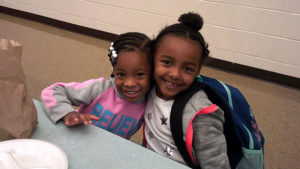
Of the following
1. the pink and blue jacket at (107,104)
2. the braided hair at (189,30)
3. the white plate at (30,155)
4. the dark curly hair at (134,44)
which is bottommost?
the pink and blue jacket at (107,104)

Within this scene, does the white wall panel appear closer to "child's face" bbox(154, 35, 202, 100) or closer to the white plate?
"child's face" bbox(154, 35, 202, 100)

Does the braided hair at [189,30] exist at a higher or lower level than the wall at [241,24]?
higher

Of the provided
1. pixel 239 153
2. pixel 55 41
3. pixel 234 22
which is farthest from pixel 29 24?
pixel 239 153

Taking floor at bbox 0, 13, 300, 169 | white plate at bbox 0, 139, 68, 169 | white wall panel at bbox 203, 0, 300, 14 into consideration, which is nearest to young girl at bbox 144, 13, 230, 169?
white plate at bbox 0, 139, 68, 169

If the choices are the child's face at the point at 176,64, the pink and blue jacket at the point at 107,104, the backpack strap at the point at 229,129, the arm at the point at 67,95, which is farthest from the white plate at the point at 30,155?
the backpack strap at the point at 229,129

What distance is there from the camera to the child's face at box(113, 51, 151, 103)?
33.6 inches

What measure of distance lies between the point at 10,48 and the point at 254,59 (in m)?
2.36

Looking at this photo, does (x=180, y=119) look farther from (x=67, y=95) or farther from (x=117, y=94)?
(x=67, y=95)

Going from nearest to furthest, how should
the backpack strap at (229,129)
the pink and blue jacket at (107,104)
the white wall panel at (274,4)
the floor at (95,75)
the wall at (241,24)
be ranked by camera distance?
the backpack strap at (229,129) → the pink and blue jacket at (107,104) → the floor at (95,75) → the white wall panel at (274,4) → the wall at (241,24)

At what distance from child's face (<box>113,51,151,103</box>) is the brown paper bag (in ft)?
1.08

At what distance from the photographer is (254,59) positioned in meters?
2.47

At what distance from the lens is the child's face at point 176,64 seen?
0.82 meters

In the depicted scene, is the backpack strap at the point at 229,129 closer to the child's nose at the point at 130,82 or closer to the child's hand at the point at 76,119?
the child's nose at the point at 130,82

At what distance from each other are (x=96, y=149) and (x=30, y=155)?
0.16 meters
